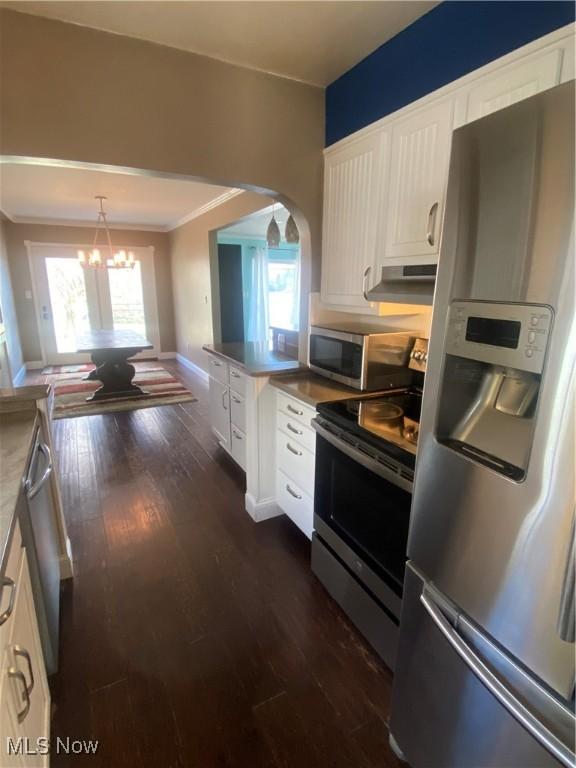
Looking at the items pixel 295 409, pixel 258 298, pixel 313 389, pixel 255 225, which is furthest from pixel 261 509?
pixel 258 298

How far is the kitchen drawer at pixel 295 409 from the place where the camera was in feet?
6.61

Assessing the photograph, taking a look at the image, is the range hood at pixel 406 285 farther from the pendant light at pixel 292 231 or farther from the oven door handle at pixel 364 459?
the pendant light at pixel 292 231

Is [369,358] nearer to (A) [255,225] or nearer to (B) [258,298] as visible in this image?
(A) [255,225]

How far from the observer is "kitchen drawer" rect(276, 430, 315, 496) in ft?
6.78

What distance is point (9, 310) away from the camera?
5.89 m

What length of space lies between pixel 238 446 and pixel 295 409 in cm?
101

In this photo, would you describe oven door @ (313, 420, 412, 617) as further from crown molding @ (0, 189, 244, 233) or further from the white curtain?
the white curtain

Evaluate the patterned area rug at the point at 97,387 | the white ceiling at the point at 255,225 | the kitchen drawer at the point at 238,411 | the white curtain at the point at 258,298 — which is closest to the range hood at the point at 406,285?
the kitchen drawer at the point at 238,411

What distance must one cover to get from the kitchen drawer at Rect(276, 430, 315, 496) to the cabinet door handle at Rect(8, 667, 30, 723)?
1352mm

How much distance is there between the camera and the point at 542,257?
29.0 inches

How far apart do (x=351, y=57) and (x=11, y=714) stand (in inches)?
109

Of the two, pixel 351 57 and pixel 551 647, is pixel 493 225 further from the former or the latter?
pixel 351 57

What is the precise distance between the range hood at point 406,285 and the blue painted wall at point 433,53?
73cm

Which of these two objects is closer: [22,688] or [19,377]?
[22,688]
